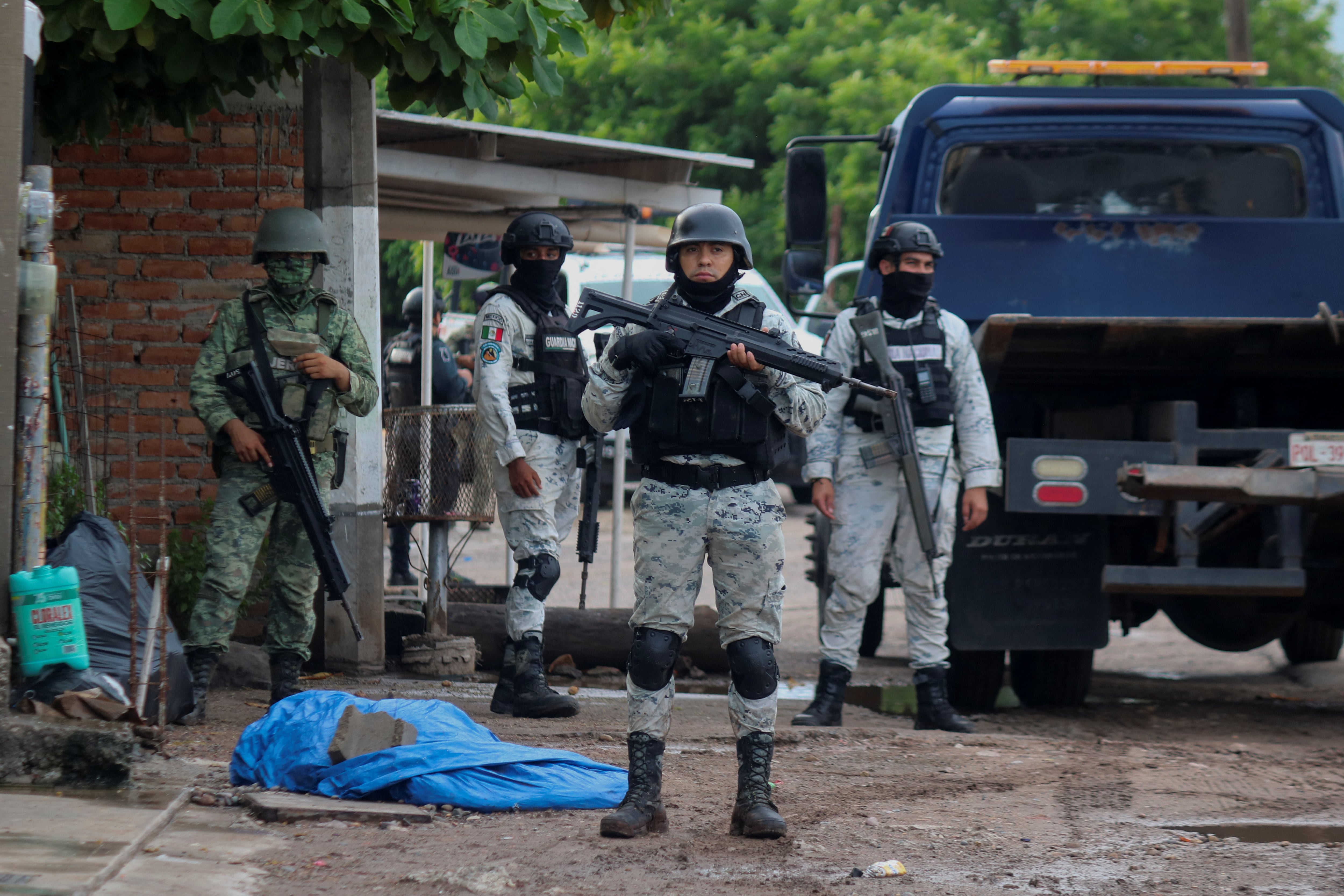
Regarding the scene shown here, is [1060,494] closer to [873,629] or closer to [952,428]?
[952,428]

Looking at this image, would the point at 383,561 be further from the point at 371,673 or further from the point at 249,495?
the point at 249,495

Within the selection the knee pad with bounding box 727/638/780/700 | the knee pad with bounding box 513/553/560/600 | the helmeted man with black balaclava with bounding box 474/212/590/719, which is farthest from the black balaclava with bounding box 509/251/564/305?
the knee pad with bounding box 727/638/780/700

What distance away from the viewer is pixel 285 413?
559 centimetres

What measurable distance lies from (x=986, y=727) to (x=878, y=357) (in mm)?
1664

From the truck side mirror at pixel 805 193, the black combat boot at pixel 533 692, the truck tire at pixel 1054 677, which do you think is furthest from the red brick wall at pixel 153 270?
the truck tire at pixel 1054 677

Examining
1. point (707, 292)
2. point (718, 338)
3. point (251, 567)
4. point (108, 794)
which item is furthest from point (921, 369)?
point (108, 794)

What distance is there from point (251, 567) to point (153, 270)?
1796 millimetres

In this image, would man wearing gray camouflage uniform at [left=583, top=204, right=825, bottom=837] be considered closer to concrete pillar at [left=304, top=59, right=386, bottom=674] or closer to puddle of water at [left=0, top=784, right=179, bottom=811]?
puddle of water at [left=0, top=784, right=179, bottom=811]

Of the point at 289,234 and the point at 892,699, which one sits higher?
the point at 289,234

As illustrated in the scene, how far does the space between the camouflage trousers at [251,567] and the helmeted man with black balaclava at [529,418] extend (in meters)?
0.71

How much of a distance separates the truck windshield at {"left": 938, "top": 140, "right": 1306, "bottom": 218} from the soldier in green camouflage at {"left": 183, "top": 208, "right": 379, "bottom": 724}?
3126 millimetres

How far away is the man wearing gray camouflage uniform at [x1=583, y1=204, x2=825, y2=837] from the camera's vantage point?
416 centimetres

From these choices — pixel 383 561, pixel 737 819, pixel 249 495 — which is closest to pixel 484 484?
pixel 383 561

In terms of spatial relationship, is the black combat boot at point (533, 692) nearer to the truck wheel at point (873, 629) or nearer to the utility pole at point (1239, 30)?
the truck wheel at point (873, 629)
